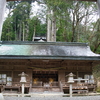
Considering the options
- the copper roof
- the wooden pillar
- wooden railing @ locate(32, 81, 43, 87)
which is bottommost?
wooden railing @ locate(32, 81, 43, 87)

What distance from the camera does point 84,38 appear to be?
849 inches

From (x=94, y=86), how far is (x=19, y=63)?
612 centimetres

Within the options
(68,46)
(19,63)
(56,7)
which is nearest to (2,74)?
(19,63)

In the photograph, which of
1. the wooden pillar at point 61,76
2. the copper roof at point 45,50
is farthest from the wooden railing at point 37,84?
the copper roof at point 45,50

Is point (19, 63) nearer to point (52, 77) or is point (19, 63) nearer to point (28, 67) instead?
point (28, 67)

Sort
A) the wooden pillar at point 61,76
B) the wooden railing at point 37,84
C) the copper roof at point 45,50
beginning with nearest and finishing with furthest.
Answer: the copper roof at point 45,50 < the wooden railing at point 37,84 < the wooden pillar at point 61,76

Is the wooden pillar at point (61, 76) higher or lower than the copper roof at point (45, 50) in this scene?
lower

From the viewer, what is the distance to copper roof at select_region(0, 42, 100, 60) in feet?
34.6

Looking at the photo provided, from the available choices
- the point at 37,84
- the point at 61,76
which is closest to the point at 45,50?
the point at 61,76

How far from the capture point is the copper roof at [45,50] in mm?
10547

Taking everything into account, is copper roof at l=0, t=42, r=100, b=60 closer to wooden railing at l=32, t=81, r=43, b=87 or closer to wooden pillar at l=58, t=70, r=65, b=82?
wooden pillar at l=58, t=70, r=65, b=82

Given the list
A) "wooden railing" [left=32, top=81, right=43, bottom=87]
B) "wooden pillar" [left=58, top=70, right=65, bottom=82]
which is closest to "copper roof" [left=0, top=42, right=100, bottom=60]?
"wooden pillar" [left=58, top=70, right=65, bottom=82]

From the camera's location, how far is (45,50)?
11922 millimetres

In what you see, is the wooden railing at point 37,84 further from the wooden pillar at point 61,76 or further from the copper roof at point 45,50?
the copper roof at point 45,50
